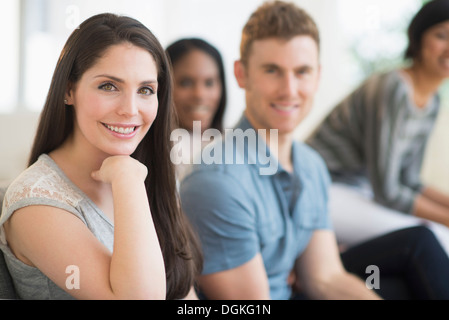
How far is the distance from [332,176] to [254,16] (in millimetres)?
967

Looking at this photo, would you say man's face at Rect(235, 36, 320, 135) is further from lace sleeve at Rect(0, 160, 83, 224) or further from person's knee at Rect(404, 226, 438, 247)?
lace sleeve at Rect(0, 160, 83, 224)

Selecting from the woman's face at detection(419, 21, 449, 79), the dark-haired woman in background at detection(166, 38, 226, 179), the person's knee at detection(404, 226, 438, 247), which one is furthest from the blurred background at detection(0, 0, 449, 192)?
the person's knee at detection(404, 226, 438, 247)

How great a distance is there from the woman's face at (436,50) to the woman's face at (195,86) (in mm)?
755

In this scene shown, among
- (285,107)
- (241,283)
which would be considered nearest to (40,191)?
(241,283)

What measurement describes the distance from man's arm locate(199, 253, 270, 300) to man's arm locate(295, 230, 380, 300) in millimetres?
196

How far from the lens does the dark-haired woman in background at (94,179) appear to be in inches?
25.0

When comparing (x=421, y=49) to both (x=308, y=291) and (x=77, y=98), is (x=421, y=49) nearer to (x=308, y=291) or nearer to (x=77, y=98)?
(x=308, y=291)

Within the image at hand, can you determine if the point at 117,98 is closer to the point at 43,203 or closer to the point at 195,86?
the point at 43,203

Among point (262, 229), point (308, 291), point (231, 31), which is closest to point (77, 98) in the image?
point (262, 229)

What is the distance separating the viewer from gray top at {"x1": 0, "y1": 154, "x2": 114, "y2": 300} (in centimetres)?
67

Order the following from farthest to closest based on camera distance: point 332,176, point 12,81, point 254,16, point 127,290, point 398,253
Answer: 1. point 12,81
2. point 332,176
3. point 398,253
4. point 254,16
5. point 127,290

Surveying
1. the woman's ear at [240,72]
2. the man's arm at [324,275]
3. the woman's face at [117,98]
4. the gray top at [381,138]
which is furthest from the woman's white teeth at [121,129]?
the gray top at [381,138]

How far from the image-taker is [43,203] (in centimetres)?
66
